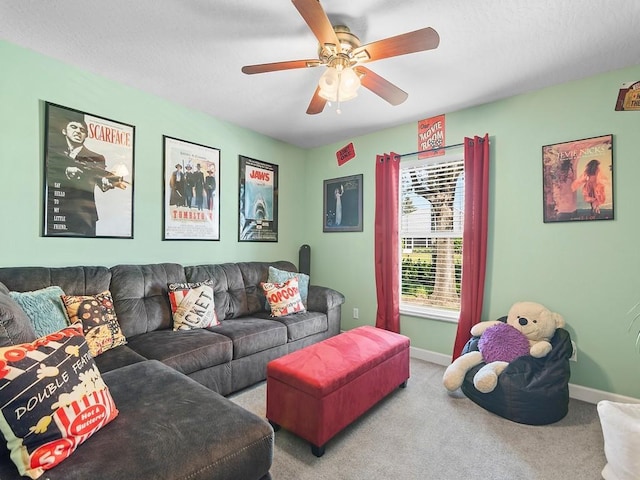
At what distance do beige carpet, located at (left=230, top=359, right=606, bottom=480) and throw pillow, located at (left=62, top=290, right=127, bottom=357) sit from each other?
105 centimetres

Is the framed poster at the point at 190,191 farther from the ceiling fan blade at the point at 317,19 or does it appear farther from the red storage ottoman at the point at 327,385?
the ceiling fan blade at the point at 317,19

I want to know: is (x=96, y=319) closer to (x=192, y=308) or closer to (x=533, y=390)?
(x=192, y=308)

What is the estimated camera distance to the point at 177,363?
203 cm

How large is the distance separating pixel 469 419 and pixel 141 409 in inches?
79.3

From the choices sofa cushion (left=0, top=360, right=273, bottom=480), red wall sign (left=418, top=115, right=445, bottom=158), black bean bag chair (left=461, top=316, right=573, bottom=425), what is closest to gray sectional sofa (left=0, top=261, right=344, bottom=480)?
sofa cushion (left=0, top=360, right=273, bottom=480)

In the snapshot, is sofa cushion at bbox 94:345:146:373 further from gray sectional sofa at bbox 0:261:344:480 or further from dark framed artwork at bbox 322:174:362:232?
dark framed artwork at bbox 322:174:362:232

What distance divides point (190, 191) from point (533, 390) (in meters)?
3.28

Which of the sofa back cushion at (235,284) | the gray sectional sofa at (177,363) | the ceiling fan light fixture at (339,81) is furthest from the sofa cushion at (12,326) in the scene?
the ceiling fan light fixture at (339,81)

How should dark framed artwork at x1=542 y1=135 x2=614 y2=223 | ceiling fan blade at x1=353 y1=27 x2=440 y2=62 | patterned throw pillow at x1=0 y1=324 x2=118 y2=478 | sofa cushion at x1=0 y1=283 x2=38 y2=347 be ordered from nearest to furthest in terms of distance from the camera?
patterned throw pillow at x1=0 y1=324 x2=118 y2=478
sofa cushion at x1=0 y1=283 x2=38 y2=347
ceiling fan blade at x1=353 y1=27 x2=440 y2=62
dark framed artwork at x1=542 y1=135 x2=614 y2=223

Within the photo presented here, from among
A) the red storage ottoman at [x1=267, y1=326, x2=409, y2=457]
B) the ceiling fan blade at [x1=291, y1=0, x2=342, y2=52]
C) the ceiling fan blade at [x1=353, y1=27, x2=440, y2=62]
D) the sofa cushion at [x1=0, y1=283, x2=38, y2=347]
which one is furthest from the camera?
the red storage ottoman at [x1=267, y1=326, x2=409, y2=457]

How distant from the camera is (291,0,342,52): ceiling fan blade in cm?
136

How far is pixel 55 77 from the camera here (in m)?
2.28

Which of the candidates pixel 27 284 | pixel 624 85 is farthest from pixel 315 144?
pixel 27 284

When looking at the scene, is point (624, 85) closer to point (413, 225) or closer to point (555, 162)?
point (555, 162)
